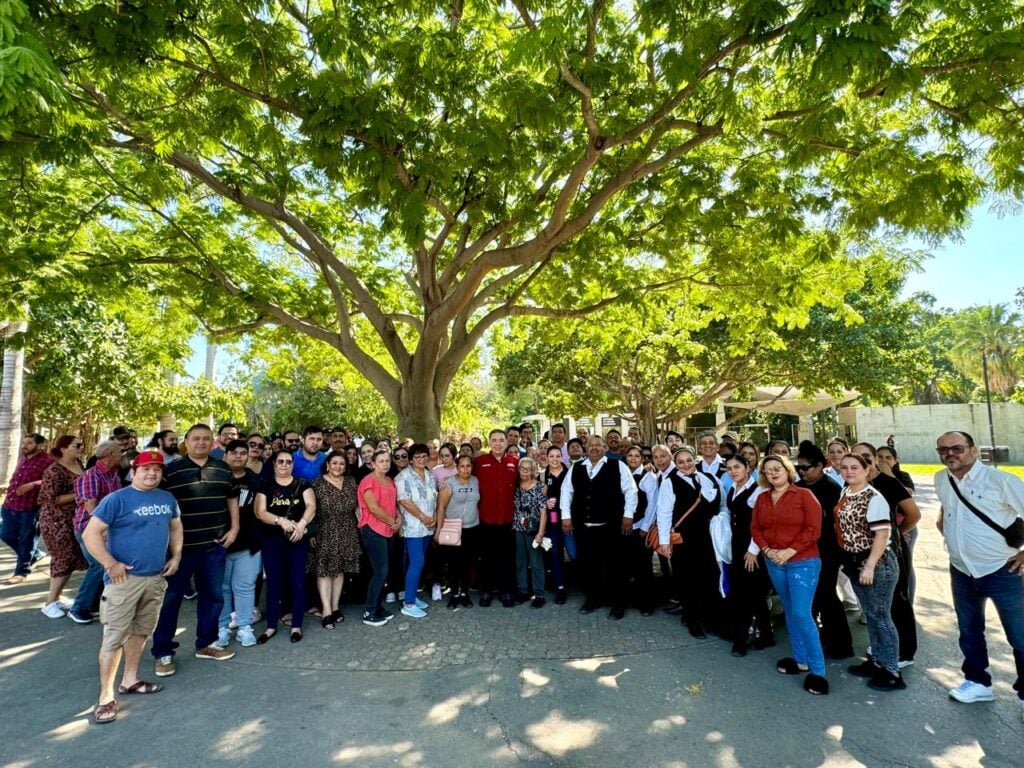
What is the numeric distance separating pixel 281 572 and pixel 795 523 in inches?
189

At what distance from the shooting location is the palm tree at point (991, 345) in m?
40.7

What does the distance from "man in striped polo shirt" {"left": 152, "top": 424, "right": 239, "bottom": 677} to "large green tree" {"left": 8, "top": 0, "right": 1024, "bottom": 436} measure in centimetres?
295

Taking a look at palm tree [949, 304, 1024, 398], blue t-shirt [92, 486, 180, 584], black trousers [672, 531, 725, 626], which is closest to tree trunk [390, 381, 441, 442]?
black trousers [672, 531, 725, 626]

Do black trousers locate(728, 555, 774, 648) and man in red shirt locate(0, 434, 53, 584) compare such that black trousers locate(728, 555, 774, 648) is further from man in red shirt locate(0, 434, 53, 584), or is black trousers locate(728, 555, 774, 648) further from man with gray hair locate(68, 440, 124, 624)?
man in red shirt locate(0, 434, 53, 584)

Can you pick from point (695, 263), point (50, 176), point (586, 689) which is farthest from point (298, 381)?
point (586, 689)

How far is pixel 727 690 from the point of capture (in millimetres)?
4133

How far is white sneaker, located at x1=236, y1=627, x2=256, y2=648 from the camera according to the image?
514 cm

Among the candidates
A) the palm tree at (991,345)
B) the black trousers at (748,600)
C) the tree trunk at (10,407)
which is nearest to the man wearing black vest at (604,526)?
the black trousers at (748,600)

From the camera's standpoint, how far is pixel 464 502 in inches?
257

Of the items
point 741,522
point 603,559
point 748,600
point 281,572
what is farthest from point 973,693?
point 281,572

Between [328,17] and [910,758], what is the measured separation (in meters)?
7.96

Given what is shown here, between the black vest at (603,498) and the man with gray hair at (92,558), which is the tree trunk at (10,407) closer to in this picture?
the man with gray hair at (92,558)

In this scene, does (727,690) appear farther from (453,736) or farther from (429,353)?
(429,353)

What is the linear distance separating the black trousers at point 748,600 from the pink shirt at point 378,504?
3.57 m
